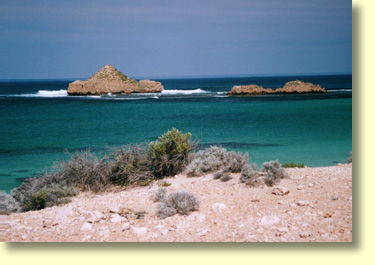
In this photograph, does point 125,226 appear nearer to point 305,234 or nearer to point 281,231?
point 281,231

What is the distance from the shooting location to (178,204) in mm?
4781

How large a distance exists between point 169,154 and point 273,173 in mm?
2168

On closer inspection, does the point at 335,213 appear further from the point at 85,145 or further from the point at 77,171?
the point at 85,145

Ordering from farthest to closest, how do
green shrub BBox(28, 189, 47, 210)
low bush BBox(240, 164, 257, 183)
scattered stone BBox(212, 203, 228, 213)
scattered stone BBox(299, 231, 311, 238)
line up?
green shrub BBox(28, 189, 47, 210) → low bush BBox(240, 164, 257, 183) → scattered stone BBox(212, 203, 228, 213) → scattered stone BBox(299, 231, 311, 238)

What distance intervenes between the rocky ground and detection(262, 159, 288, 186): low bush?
0.09m

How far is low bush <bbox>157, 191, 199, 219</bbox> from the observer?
15.6 feet

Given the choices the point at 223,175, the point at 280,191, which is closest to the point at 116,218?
the point at 223,175

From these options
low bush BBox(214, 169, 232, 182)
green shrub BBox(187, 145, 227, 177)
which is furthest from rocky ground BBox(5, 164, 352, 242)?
green shrub BBox(187, 145, 227, 177)

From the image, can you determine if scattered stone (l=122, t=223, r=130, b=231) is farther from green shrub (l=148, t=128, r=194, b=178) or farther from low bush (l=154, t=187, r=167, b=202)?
green shrub (l=148, t=128, r=194, b=178)

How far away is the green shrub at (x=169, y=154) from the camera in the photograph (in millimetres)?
6770

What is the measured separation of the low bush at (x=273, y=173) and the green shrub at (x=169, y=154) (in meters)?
1.85

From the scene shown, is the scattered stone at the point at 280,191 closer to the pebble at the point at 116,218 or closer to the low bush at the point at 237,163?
the low bush at the point at 237,163
